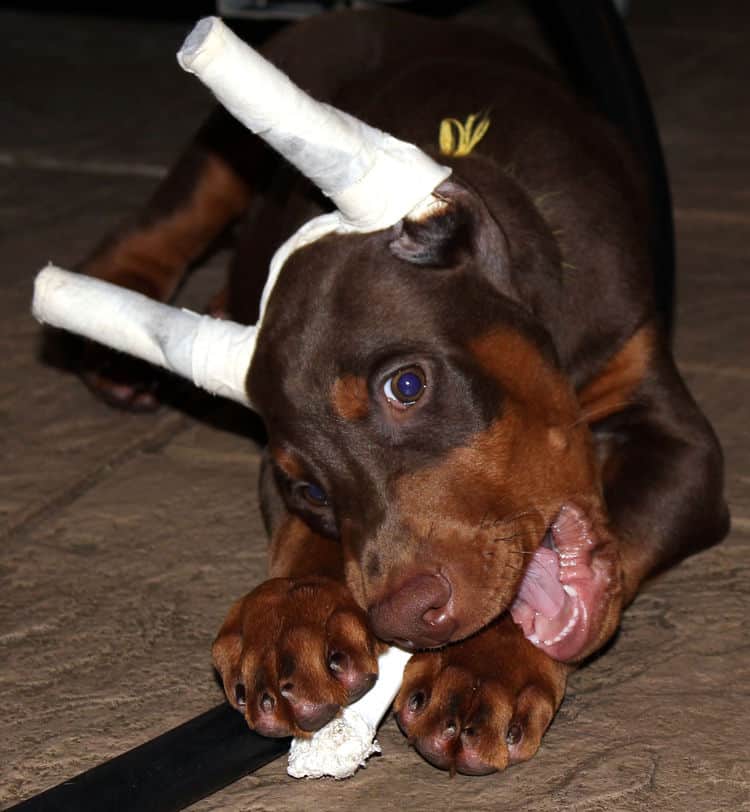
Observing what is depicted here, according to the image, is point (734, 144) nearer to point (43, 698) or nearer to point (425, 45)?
point (425, 45)

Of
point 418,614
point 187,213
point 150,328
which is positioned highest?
point 150,328

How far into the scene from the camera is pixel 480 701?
8.94 ft

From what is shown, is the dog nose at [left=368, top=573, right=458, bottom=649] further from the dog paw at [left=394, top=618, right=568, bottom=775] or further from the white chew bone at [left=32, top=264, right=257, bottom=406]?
the white chew bone at [left=32, top=264, right=257, bottom=406]

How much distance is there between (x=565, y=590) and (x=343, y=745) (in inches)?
23.0

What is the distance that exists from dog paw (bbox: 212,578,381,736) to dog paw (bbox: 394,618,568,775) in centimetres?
10

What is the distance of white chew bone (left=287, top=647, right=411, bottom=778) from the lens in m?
2.68

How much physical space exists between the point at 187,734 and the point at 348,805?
0.31 meters

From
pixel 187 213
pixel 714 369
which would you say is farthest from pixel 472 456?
pixel 187 213

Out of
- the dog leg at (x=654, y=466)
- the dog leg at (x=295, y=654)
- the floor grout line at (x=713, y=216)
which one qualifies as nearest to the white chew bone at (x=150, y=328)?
the dog leg at (x=295, y=654)

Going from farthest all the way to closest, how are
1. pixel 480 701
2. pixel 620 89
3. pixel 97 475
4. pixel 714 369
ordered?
1. pixel 620 89
2. pixel 714 369
3. pixel 97 475
4. pixel 480 701

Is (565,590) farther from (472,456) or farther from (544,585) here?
(472,456)

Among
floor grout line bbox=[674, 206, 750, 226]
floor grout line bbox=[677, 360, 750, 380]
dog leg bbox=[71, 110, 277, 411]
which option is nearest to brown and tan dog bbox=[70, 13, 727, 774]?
floor grout line bbox=[677, 360, 750, 380]

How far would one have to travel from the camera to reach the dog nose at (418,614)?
2.62 metres

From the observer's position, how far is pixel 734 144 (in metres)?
6.67
